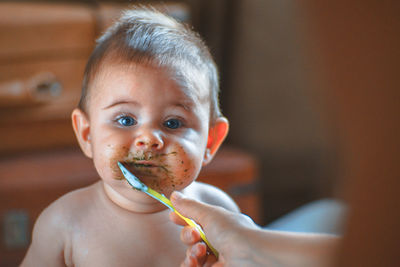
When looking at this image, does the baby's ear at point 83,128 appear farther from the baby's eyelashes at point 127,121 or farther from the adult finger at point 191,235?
the adult finger at point 191,235

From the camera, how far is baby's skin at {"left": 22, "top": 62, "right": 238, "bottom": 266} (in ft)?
1.80

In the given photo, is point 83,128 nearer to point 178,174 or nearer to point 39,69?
point 178,174

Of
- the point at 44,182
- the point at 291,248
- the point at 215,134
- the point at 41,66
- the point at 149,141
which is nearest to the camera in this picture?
the point at 291,248

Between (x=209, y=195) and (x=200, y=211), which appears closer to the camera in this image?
(x=200, y=211)

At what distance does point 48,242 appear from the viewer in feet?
1.94

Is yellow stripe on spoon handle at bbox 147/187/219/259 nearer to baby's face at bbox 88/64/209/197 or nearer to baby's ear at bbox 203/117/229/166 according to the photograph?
baby's face at bbox 88/64/209/197

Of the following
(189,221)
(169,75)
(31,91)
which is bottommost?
(31,91)

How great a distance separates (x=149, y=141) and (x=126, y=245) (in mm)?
132

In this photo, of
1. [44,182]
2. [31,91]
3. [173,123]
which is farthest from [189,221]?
[31,91]

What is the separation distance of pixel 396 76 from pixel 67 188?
848 mm

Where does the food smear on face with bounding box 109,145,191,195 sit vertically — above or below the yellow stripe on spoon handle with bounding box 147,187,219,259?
above

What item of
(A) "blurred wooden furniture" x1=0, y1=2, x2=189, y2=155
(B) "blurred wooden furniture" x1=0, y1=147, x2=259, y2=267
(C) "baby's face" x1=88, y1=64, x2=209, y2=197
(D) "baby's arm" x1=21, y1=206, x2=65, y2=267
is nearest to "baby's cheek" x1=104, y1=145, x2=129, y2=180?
(C) "baby's face" x1=88, y1=64, x2=209, y2=197

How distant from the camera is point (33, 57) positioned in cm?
115

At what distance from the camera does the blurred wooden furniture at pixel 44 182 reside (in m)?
1.01
